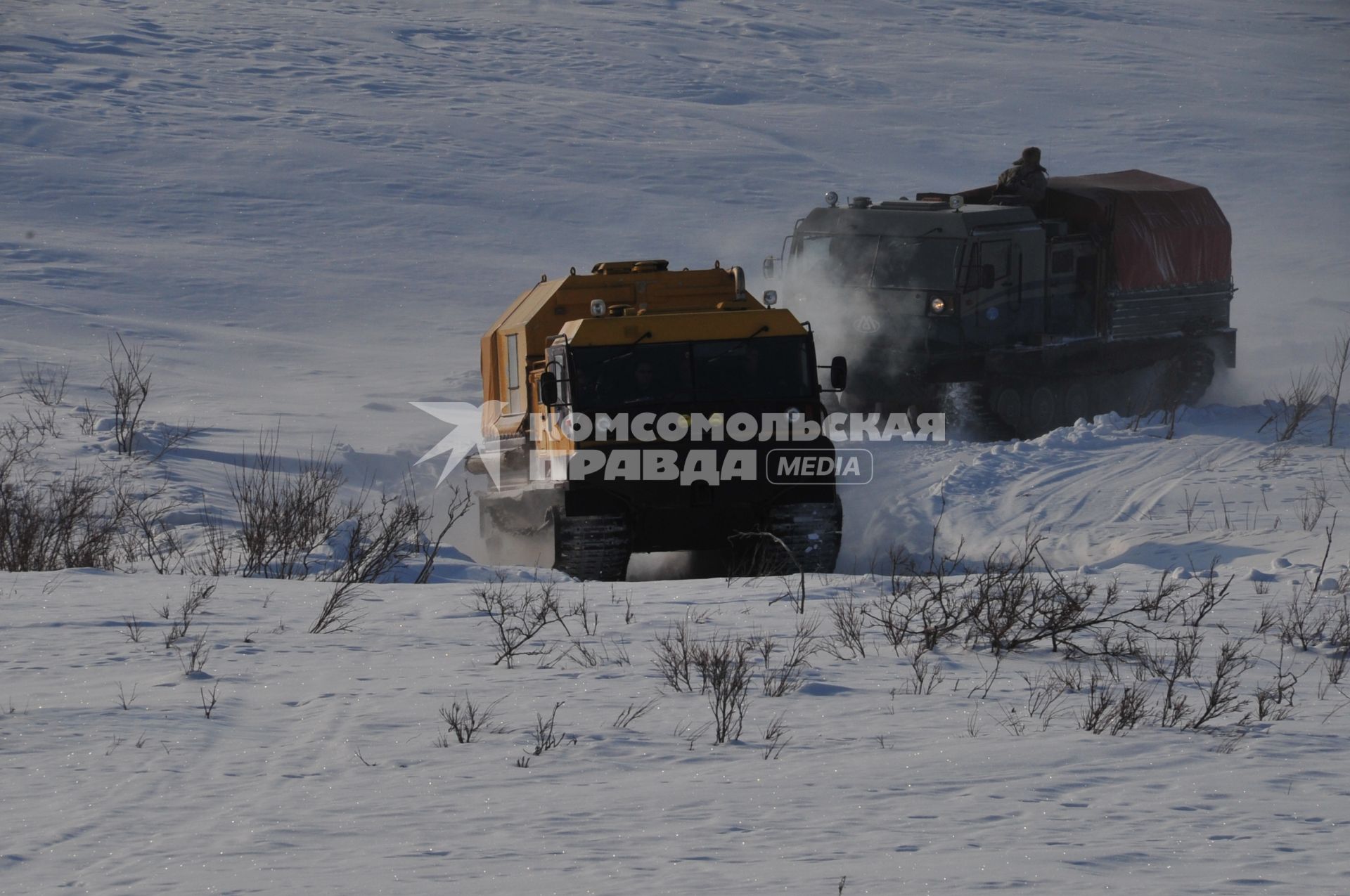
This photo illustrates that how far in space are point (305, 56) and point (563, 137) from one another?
9.69 meters

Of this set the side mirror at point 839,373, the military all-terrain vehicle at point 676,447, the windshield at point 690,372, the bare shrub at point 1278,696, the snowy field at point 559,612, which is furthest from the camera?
the side mirror at point 839,373

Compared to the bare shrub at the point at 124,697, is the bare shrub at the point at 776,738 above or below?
below

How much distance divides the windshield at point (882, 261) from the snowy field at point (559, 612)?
5.94 ft

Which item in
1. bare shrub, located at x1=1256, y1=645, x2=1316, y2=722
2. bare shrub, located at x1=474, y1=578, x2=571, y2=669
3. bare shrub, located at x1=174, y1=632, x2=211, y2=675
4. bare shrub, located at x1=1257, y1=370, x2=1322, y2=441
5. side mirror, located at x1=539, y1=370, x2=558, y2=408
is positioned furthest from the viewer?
bare shrub, located at x1=1257, y1=370, x2=1322, y2=441

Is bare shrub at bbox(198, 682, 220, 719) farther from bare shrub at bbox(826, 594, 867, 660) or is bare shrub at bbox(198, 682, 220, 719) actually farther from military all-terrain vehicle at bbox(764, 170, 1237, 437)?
military all-terrain vehicle at bbox(764, 170, 1237, 437)

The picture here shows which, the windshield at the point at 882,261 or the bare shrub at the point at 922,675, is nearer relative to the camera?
the bare shrub at the point at 922,675

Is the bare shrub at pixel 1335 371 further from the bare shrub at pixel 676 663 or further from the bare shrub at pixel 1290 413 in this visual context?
the bare shrub at pixel 676 663

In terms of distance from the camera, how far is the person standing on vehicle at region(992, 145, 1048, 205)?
1830 cm

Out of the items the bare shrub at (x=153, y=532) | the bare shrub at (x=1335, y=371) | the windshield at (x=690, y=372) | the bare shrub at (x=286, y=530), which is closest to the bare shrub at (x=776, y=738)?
the bare shrub at (x=286, y=530)

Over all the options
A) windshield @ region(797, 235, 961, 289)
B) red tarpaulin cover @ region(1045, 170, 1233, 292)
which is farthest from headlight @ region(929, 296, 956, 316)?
red tarpaulin cover @ region(1045, 170, 1233, 292)

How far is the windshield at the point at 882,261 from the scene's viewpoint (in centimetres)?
1725

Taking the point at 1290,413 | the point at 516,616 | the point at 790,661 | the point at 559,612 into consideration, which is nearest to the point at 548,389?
the point at 559,612

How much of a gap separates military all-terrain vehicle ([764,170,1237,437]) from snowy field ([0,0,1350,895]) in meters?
0.97

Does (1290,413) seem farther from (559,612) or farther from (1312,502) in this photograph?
(559,612)
